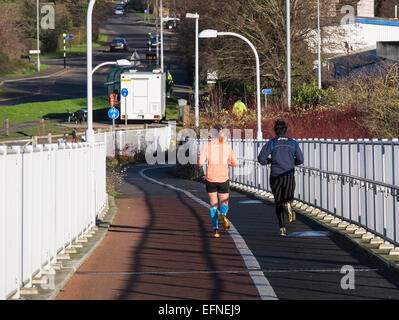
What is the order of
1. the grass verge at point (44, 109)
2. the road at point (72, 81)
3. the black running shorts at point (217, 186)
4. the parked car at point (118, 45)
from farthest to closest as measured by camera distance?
the parked car at point (118, 45)
the road at point (72, 81)
the grass verge at point (44, 109)
the black running shorts at point (217, 186)

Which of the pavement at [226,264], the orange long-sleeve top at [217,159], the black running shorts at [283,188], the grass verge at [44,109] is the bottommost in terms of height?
the pavement at [226,264]

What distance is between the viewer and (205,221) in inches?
756

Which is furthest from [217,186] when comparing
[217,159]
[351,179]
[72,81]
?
[72,81]

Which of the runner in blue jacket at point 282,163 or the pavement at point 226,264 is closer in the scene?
the pavement at point 226,264

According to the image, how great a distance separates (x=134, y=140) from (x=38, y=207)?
4181 cm

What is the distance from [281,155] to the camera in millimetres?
15906

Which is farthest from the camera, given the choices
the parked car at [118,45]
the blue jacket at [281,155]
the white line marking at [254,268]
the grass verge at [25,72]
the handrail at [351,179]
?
the parked car at [118,45]

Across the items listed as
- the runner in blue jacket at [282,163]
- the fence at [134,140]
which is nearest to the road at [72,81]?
the fence at [134,140]

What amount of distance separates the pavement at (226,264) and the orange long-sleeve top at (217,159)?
1041mm

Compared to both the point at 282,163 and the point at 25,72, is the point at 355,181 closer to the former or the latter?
the point at 282,163

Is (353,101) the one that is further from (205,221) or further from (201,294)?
(201,294)

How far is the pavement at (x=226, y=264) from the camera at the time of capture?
33.8 feet

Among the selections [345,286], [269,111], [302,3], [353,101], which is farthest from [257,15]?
[345,286]

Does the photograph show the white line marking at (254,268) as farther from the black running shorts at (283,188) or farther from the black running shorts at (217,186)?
the black running shorts at (283,188)
